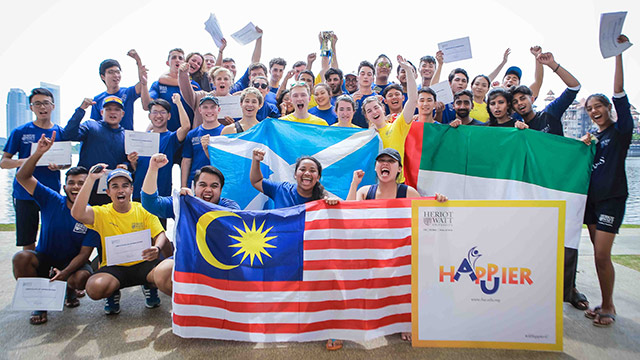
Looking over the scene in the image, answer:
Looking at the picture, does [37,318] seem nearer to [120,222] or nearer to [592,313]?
[120,222]

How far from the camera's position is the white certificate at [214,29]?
7.46 metres

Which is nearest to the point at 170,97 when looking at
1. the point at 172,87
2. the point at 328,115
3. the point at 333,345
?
the point at 172,87

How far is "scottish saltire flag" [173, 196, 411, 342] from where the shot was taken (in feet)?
11.5

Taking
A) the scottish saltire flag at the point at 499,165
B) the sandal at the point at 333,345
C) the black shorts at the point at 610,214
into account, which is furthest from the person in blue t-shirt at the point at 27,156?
the black shorts at the point at 610,214

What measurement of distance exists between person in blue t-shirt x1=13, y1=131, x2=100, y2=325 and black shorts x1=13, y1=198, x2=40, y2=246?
0.77 meters

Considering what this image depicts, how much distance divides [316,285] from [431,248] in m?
1.09

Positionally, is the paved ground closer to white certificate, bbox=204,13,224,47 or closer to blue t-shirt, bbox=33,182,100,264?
blue t-shirt, bbox=33,182,100,264

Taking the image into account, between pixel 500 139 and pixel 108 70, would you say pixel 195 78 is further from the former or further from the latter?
pixel 500 139

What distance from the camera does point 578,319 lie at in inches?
168

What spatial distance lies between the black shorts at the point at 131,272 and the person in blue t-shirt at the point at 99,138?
4.33ft

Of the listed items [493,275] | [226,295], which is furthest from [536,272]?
[226,295]

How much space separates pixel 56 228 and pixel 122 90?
2.60 m

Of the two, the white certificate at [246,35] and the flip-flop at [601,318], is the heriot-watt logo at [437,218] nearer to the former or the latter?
the flip-flop at [601,318]

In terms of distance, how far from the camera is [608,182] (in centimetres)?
426
